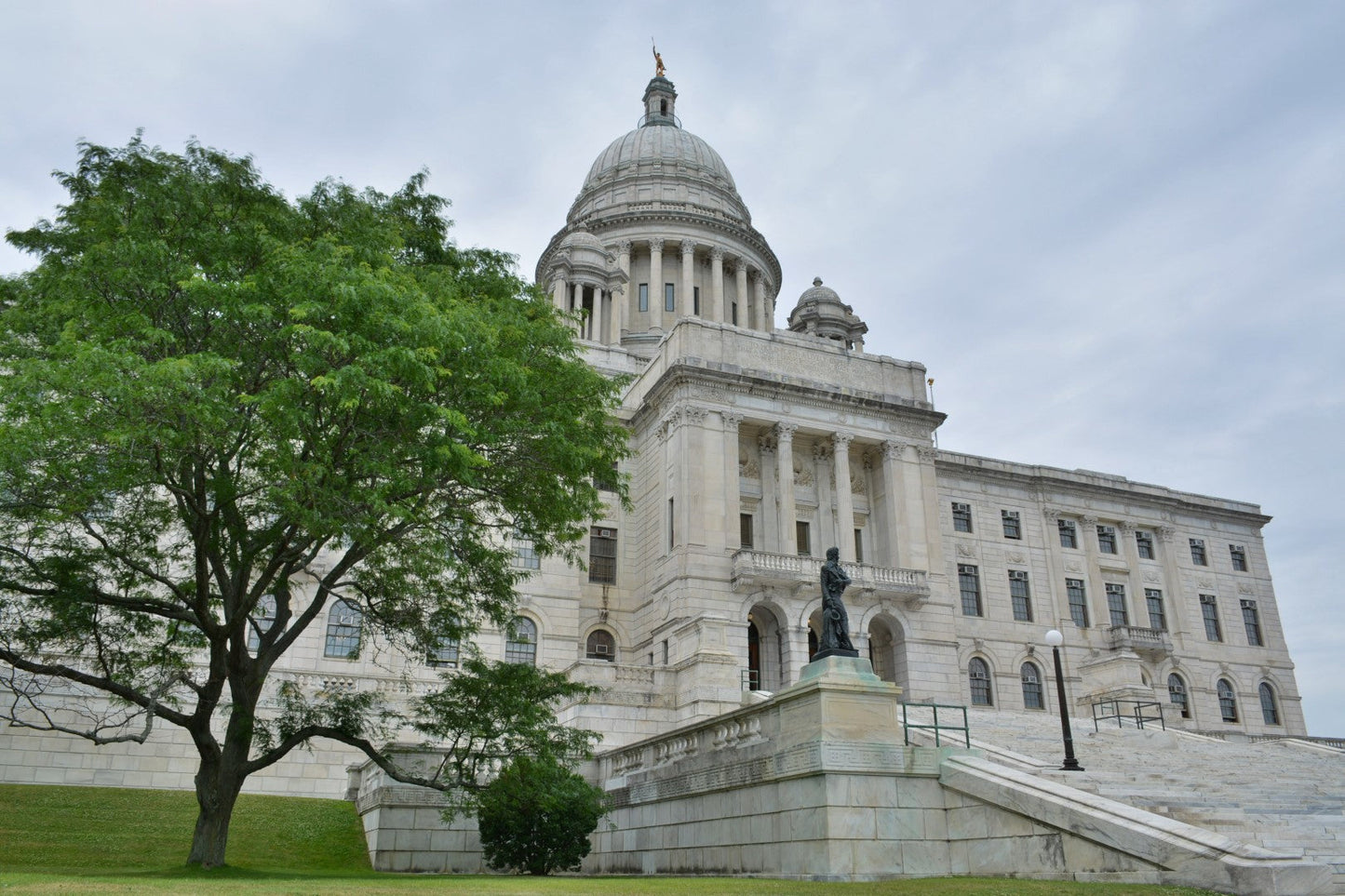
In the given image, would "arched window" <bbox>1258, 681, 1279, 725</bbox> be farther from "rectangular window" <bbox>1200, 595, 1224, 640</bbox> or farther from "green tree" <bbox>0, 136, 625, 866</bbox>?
"green tree" <bbox>0, 136, 625, 866</bbox>

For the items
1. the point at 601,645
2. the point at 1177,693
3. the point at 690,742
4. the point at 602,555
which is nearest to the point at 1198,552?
the point at 1177,693

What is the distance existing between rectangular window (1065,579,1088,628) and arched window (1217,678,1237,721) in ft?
27.4

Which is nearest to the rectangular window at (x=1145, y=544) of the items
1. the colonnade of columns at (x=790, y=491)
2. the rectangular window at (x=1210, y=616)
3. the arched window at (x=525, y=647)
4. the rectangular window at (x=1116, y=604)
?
the rectangular window at (x=1116, y=604)

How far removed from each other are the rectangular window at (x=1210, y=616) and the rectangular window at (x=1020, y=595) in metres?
10.8

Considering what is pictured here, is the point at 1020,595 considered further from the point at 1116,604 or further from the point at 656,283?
the point at 656,283

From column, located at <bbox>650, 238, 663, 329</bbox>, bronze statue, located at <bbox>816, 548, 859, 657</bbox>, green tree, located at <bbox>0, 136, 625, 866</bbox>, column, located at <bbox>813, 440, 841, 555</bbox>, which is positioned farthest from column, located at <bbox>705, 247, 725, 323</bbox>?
bronze statue, located at <bbox>816, 548, 859, 657</bbox>

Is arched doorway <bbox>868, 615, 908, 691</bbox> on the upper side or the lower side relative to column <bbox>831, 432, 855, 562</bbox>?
lower

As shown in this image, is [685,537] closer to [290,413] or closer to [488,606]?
[488,606]

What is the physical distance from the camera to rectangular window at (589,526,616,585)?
1633 inches

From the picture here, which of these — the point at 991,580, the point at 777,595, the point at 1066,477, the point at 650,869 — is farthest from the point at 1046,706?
the point at 650,869

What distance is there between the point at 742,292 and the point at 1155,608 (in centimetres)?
3027

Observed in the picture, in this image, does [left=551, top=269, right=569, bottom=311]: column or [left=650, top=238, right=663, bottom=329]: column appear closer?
[left=551, top=269, right=569, bottom=311]: column

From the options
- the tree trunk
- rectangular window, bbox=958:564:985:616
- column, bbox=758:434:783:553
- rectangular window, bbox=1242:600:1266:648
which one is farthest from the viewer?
rectangular window, bbox=1242:600:1266:648

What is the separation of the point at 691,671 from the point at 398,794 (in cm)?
1338
